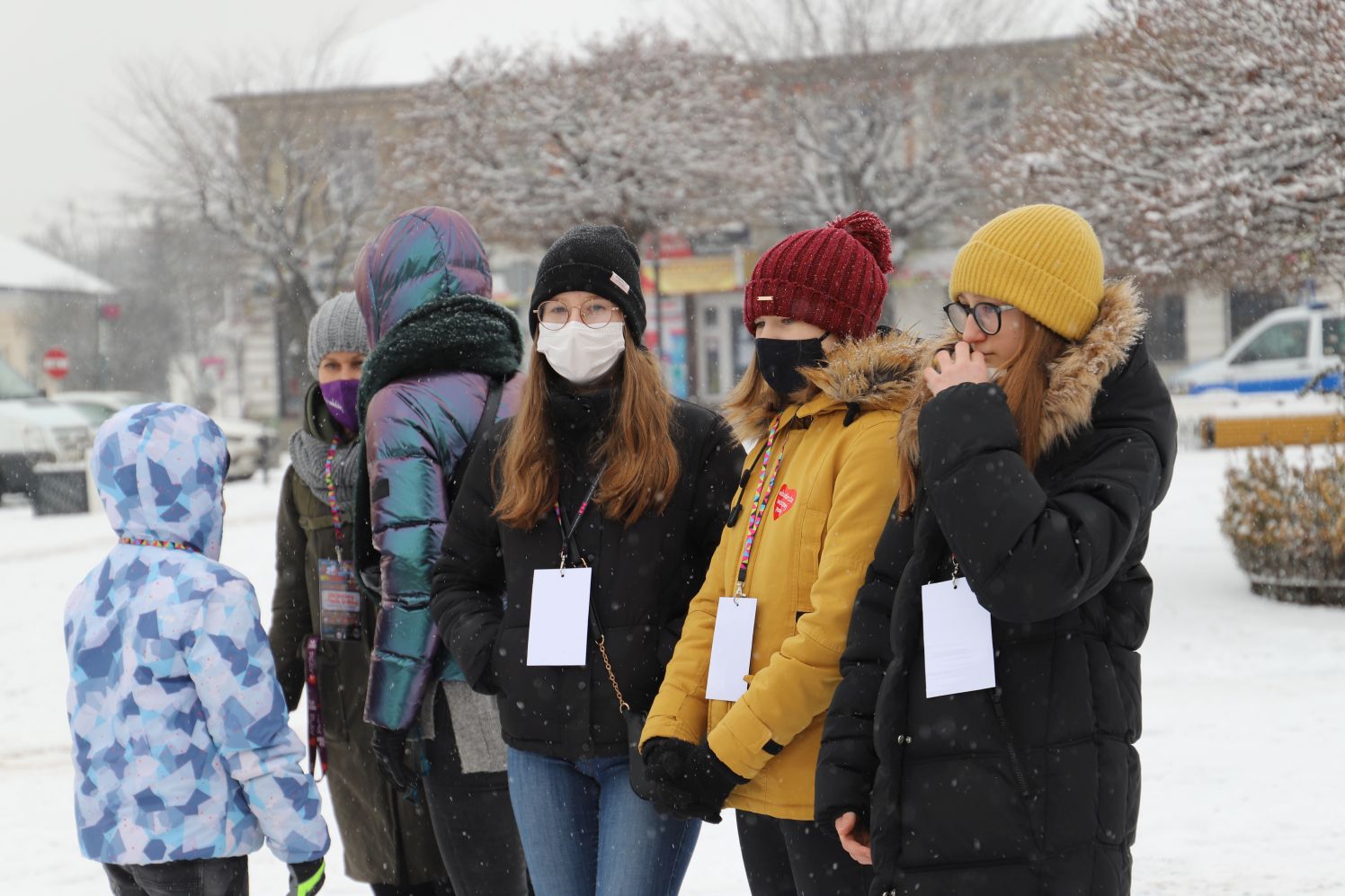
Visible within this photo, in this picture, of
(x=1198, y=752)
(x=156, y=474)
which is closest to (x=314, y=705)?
(x=156, y=474)

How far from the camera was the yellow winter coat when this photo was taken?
2.62 m

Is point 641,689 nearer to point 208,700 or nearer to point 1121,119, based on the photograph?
point 208,700

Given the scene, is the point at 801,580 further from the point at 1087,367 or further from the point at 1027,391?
the point at 1087,367

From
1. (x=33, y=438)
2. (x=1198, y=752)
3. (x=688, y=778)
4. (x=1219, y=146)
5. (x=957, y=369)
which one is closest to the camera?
(x=957, y=369)

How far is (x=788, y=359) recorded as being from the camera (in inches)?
115

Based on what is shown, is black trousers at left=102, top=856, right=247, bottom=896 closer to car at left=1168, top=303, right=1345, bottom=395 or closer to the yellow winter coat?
the yellow winter coat

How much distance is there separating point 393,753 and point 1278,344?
22041 millimetres

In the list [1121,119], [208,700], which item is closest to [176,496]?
[208,700]

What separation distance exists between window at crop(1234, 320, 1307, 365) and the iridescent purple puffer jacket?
69.8 ft

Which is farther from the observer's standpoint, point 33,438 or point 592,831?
point 33,438

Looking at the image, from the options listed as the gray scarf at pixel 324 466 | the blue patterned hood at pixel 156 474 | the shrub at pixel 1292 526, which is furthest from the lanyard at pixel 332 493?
the shrub at pixel 1292 526

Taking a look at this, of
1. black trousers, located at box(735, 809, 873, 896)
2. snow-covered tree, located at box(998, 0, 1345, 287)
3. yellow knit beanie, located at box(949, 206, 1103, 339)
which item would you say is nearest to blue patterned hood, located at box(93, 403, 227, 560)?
black trousers, located at box(735, 809, 873, 896)

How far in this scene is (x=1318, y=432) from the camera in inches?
720

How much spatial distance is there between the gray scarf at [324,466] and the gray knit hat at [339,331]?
0.25 m
